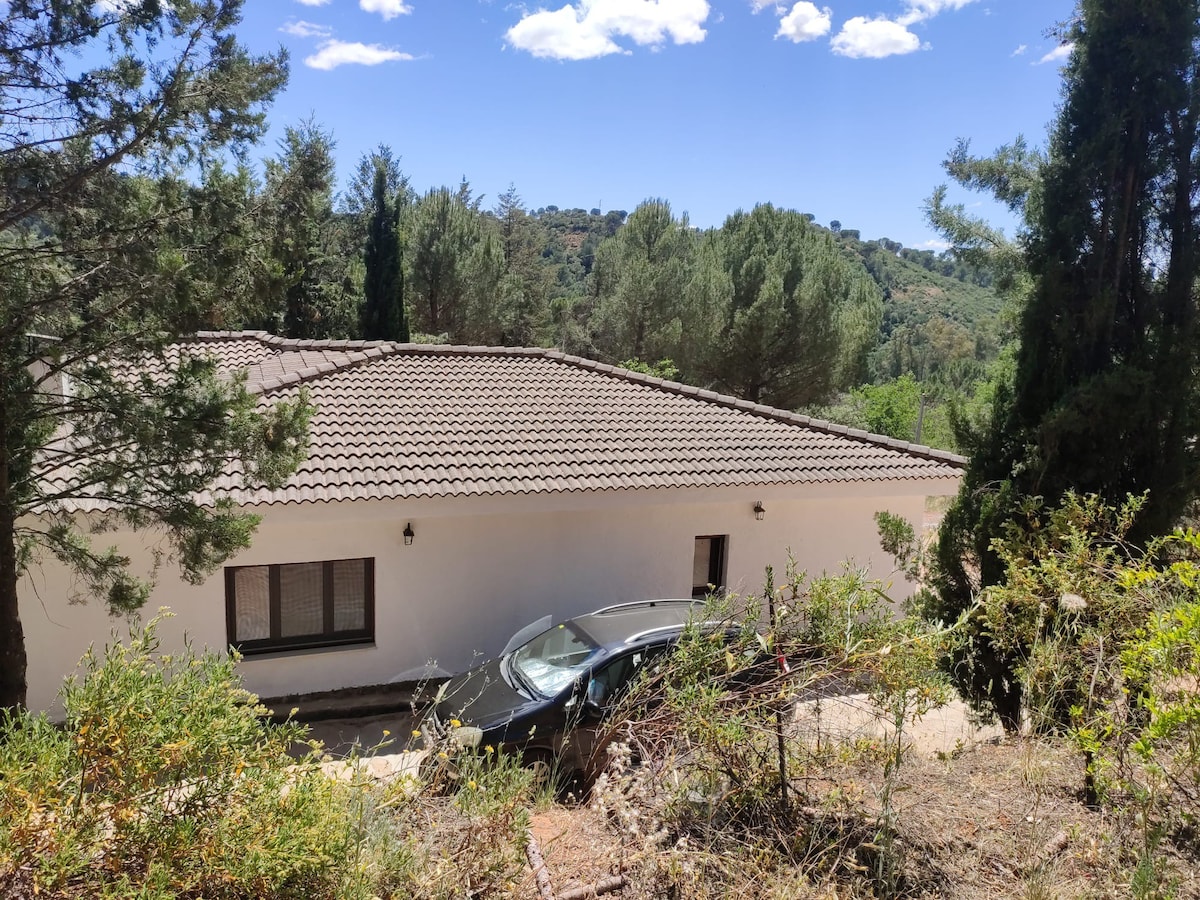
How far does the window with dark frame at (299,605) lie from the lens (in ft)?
32.1

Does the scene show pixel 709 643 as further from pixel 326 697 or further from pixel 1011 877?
pixel 326 697

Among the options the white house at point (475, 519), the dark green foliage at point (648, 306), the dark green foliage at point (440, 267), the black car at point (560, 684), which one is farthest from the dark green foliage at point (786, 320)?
the black car at point (560, 684)

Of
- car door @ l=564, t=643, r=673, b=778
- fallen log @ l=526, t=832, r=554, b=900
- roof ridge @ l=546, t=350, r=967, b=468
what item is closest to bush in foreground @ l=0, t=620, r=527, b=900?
fallen log @ l=526, t=832, r=554, b=900

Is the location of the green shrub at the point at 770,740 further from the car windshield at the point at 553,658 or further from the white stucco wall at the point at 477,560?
the white stucco wall at the point at 477,560

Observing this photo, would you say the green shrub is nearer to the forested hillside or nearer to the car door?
the car door

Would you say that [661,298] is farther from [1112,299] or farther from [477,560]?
[1112,299]

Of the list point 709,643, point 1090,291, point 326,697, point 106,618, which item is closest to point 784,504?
A: point 1090,291

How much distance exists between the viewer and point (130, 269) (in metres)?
6.02

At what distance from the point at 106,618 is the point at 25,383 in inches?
145

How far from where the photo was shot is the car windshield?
7460 millimetres

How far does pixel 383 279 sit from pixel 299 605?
2068 cm

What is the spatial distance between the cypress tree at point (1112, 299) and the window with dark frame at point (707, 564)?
13.8ft

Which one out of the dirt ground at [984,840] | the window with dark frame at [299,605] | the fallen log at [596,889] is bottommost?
the window with dark frame at [299,605]

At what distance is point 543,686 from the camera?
7.47 m
